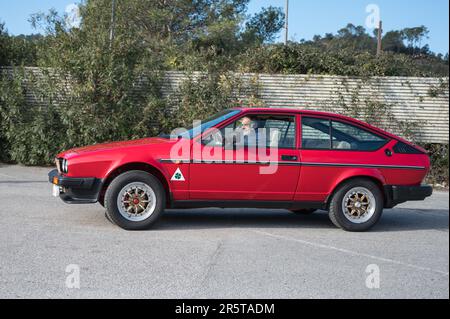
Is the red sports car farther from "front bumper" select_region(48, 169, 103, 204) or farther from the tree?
the tree

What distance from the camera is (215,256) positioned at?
6.03m

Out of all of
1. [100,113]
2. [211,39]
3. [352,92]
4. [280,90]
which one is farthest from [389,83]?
[211,39]

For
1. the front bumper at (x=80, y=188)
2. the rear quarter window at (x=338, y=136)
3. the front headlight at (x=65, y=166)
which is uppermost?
the rear quarter window at (x=338, y=136)

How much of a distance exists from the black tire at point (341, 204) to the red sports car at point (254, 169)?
0.04 feet

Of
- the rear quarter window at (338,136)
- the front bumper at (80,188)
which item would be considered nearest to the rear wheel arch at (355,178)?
the rear quarter window at (338,136)

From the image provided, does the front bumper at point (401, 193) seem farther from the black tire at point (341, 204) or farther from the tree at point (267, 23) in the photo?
the tree at point (267, 23)

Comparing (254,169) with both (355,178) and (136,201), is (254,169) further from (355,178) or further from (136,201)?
(136,201)

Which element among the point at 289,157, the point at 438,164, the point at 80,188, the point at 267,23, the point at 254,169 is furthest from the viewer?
the point at 267,23

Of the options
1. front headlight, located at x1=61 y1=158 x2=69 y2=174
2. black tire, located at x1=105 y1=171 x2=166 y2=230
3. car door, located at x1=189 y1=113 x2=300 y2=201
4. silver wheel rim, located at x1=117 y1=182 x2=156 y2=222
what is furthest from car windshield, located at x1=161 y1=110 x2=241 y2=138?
front headlight, located at x1=61 y1=158 x2=69 y2=174

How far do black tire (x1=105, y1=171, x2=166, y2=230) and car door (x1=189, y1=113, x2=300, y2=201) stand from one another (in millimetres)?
411

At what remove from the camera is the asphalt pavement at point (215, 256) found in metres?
4.95

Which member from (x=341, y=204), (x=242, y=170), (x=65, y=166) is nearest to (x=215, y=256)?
(x=242, y=170)

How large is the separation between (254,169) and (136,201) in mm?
1509

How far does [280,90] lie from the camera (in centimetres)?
1449
